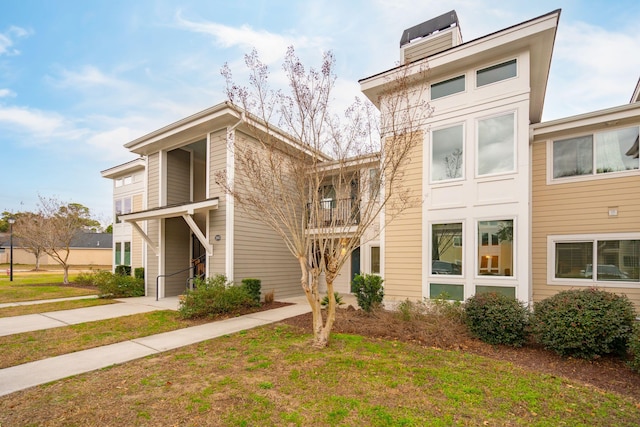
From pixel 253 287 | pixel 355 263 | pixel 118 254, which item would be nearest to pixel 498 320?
pixel 253 287

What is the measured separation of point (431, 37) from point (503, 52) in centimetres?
288

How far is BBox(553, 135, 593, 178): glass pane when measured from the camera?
27.3ft

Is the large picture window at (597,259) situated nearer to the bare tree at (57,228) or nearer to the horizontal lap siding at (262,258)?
the horizontal lap siding at (262,258)

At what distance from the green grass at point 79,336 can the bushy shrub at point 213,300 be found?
1.26ft

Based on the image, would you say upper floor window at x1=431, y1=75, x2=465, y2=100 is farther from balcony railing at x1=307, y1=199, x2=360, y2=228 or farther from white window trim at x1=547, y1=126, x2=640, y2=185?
balcony railing at x1=307, y1=199, x2=360, y2=228

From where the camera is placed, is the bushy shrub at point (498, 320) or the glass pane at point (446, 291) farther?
the glass pane at point (446, 291)

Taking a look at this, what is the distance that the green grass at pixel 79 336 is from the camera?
5590 mm

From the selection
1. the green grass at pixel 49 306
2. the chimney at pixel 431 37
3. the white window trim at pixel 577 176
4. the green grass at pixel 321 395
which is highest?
the chimney at pixel 431 37

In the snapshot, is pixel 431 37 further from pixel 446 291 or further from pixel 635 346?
pixel 635 346

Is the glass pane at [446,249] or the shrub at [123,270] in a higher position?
the glass pane at [446,249]

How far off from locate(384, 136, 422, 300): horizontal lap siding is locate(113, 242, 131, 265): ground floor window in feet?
50.8

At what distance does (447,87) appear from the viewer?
28.4ft

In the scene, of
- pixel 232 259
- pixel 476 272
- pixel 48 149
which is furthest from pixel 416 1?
pixel 48 149

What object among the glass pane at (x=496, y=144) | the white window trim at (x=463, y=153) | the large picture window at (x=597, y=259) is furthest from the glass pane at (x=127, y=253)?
the large picture window at (x=597, y=259)
